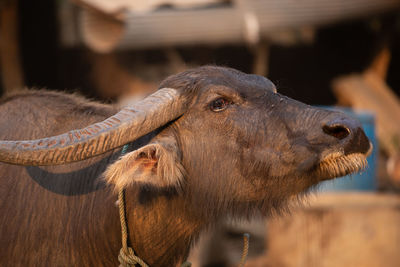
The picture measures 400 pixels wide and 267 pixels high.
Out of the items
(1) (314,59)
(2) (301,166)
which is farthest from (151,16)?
(2) (301,166)

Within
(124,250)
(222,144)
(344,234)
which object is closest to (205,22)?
(344,234)

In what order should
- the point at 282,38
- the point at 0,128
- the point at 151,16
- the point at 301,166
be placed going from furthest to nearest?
the point at 282,38 → the point at 151,16 → the point at 0,128 → the point at 301,166

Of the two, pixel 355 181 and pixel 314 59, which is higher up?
pixel 314 59

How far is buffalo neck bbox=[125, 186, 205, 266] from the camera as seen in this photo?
2.88 meters

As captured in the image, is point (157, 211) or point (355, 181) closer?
point (157, 211)

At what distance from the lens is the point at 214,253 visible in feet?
22.2

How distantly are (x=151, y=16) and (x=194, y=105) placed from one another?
5946 millimetres

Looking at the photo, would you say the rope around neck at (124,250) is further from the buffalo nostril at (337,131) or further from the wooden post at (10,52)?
the wooden post at (10,52)

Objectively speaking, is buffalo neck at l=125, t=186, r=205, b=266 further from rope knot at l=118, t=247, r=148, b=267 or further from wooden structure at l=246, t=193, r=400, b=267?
wooden structure at l=246, t=193, r=400, b=267

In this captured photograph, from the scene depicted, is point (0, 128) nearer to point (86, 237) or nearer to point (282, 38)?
point (86, 237)

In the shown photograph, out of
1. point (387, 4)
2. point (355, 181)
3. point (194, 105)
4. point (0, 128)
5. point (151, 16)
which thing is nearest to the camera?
point (194, 105)

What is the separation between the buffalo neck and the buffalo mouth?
765 millimetres

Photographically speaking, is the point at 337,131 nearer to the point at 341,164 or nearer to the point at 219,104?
the point at 341,164

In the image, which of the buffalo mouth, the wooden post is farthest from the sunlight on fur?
the wooden post
